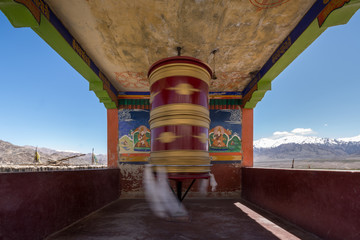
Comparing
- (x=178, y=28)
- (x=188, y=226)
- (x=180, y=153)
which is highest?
(x=178, y=28)

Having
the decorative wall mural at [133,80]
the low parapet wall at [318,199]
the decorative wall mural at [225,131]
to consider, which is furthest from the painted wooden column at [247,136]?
the decorative wall mural at [133,80]

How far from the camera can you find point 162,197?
5.90 meters

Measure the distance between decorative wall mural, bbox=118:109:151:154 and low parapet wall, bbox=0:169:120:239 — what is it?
2185 millimetres

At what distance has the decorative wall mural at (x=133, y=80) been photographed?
5.41 m

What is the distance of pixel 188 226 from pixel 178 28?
12.1ft

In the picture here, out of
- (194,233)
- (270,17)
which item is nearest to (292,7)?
(270,17)

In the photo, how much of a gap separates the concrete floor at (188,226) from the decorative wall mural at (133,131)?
→ 7.56 ft

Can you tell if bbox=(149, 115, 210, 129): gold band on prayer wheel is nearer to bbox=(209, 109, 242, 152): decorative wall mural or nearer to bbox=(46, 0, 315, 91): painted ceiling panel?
bbox=(46, 0, 315, 91): painted ceiling panel

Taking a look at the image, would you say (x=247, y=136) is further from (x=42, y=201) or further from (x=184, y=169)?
(x=42, y=201)

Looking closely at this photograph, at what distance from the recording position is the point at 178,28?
357cm

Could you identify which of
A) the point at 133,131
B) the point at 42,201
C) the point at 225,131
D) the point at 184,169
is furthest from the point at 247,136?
the point at 42,201

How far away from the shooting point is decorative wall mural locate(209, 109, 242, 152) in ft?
21.5

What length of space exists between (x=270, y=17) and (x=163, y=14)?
188 cm

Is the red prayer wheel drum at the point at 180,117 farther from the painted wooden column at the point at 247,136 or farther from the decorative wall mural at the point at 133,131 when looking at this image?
the painted wooden column at the point at 247,136
